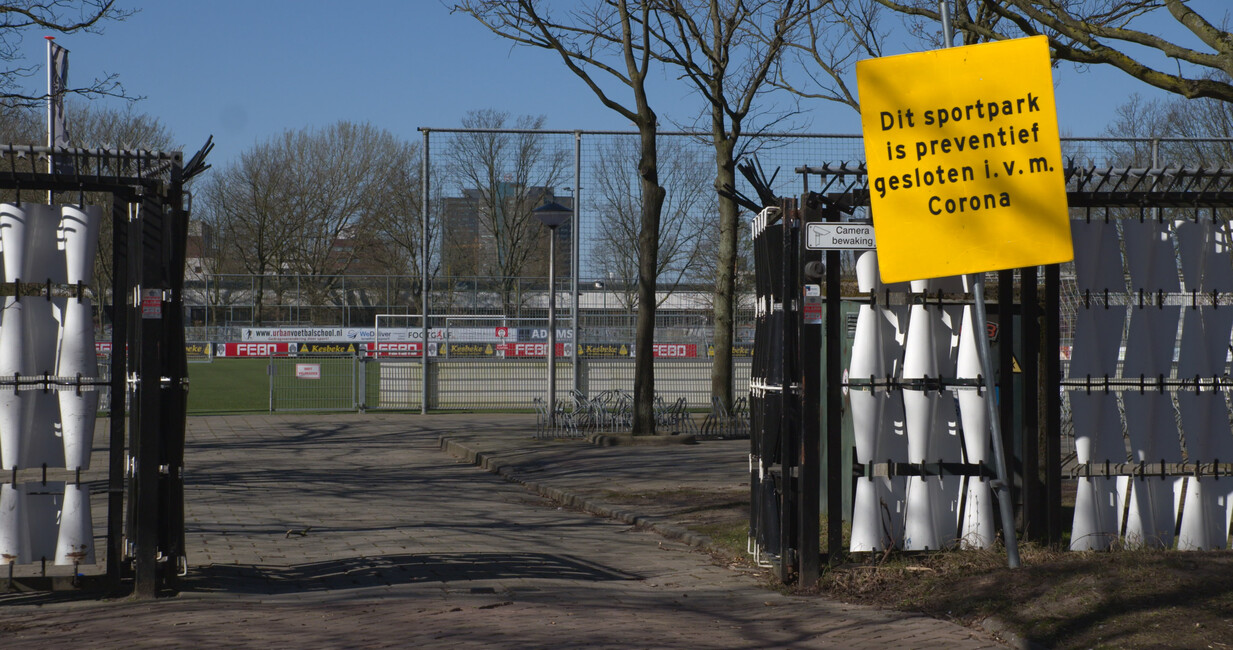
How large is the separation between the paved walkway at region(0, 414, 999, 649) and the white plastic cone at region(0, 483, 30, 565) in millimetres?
264

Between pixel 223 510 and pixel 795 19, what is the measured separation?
12.0 m

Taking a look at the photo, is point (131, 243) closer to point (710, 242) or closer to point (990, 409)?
point (990, 409)

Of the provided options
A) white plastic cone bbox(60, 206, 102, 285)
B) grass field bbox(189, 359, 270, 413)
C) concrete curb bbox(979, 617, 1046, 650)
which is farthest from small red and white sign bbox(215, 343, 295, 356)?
concrete curb bbox(979, 617, 1046, 650)

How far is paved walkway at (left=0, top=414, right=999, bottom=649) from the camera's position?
5520mm

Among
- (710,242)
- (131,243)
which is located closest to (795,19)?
(710,242)

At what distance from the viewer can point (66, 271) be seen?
21.7ft

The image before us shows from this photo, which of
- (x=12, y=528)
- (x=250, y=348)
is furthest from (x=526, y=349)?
(x=250, y=348)

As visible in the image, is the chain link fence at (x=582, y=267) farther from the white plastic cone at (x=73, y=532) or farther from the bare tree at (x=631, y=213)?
the white plastic cone at (x=73, y=532)

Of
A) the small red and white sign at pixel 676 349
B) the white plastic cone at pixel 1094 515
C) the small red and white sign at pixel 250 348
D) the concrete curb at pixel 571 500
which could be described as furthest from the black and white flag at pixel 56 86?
the small red and white sign at pixel 250 348

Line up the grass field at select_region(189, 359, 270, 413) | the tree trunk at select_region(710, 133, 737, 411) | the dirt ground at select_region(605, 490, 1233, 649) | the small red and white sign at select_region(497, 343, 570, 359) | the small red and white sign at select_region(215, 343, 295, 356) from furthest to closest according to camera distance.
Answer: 1. the small red and white sign at select_region(215, 343, 295, 356)
2. the small red and white sign at select_region(497, 343, 570, 359)
3. the grass field at select_region(189, 359, 270, 413)
4. the tree trunk at select_region(710, 133, 737, 411)
5. the dirt ground at select_region(605, 490, 1233, 649)

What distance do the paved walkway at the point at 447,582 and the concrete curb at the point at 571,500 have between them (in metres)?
0.10

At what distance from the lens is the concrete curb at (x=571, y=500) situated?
938 centimetres

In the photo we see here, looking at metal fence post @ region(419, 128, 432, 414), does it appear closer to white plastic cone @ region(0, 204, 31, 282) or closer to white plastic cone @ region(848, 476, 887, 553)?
white plastic cone @ region(0, 204, 31, 282)

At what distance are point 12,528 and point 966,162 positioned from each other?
6074 millimetres
